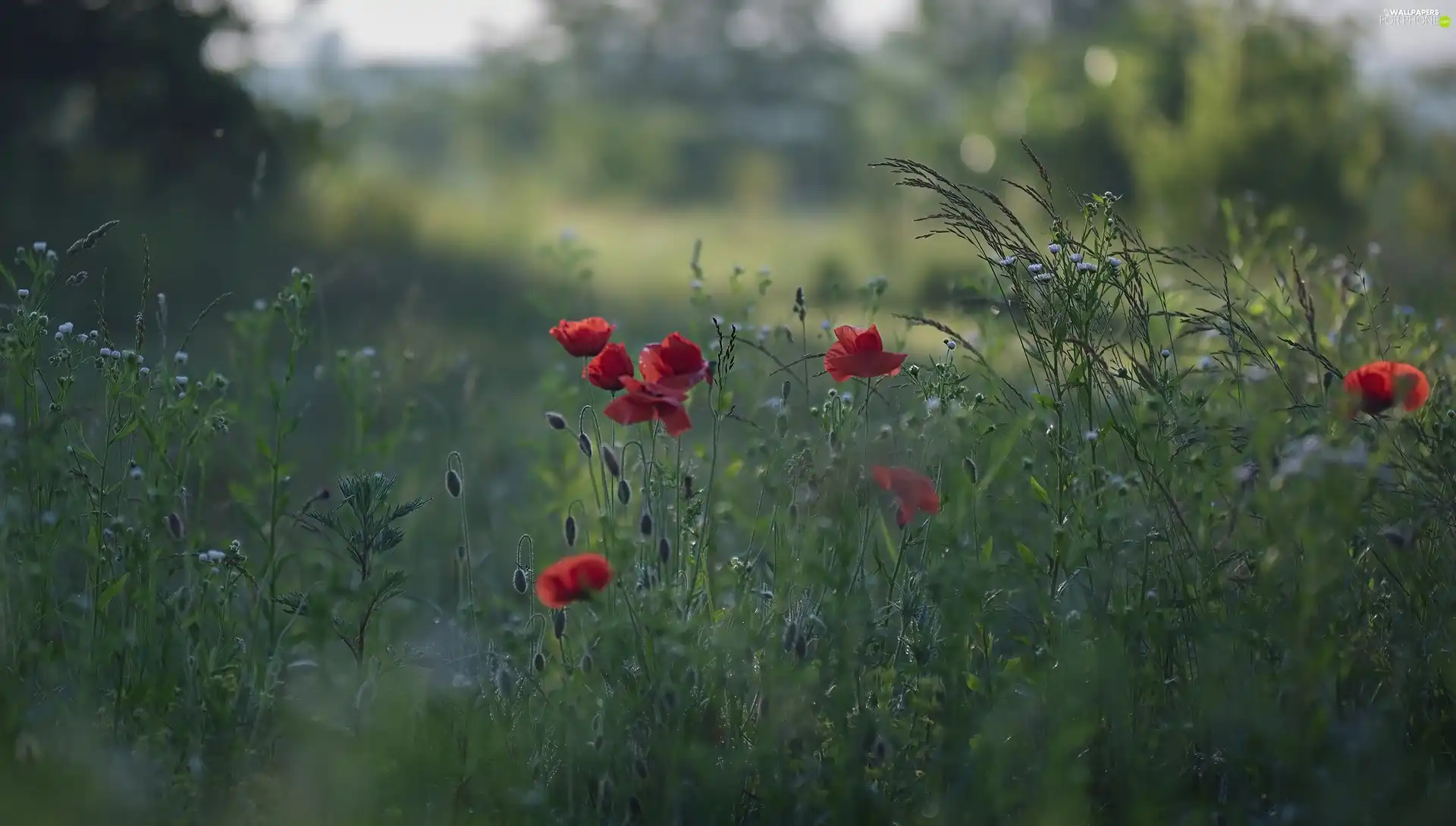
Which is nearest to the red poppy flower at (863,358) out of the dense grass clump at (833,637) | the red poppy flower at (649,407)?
the dense grass clump at (833,637)

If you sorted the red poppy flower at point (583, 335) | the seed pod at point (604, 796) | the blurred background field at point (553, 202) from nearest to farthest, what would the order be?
the seed pod at point (604, 796) < the red poppy flower at point (583, 335) < the blurred background field at point (553, 202)

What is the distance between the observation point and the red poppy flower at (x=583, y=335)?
2350mm

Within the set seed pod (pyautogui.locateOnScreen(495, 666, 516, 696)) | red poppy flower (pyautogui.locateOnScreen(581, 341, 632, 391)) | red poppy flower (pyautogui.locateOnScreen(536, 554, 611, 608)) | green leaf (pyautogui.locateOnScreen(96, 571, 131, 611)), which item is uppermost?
red poppy flower (pyautogui.locateOnScreen(581, 341, 632, 391))

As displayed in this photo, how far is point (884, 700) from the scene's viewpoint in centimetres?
230

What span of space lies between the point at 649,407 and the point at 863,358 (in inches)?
18.4

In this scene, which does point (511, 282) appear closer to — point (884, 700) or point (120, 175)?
point (120, 175)

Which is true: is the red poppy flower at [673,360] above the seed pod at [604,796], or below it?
above

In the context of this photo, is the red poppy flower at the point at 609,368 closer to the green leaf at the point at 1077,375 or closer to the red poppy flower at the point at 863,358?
the red poppy flower at the point at 863,358

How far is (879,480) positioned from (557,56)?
1524 inches

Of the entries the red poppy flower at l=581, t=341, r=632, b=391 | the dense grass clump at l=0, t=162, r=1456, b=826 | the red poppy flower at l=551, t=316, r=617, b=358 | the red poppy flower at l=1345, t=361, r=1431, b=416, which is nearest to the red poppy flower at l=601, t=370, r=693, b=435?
the dense grass clump at l=0, t=162, r=1456, b=826

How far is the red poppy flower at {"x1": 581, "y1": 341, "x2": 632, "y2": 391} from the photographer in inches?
88.1

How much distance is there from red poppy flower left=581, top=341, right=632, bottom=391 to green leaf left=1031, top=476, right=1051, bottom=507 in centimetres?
80

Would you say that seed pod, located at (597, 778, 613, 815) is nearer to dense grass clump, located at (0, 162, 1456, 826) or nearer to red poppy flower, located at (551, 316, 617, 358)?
dense grass clump, located at (0, 162, 1456, 826)

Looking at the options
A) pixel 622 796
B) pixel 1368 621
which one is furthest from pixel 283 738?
pixel 1368 621
